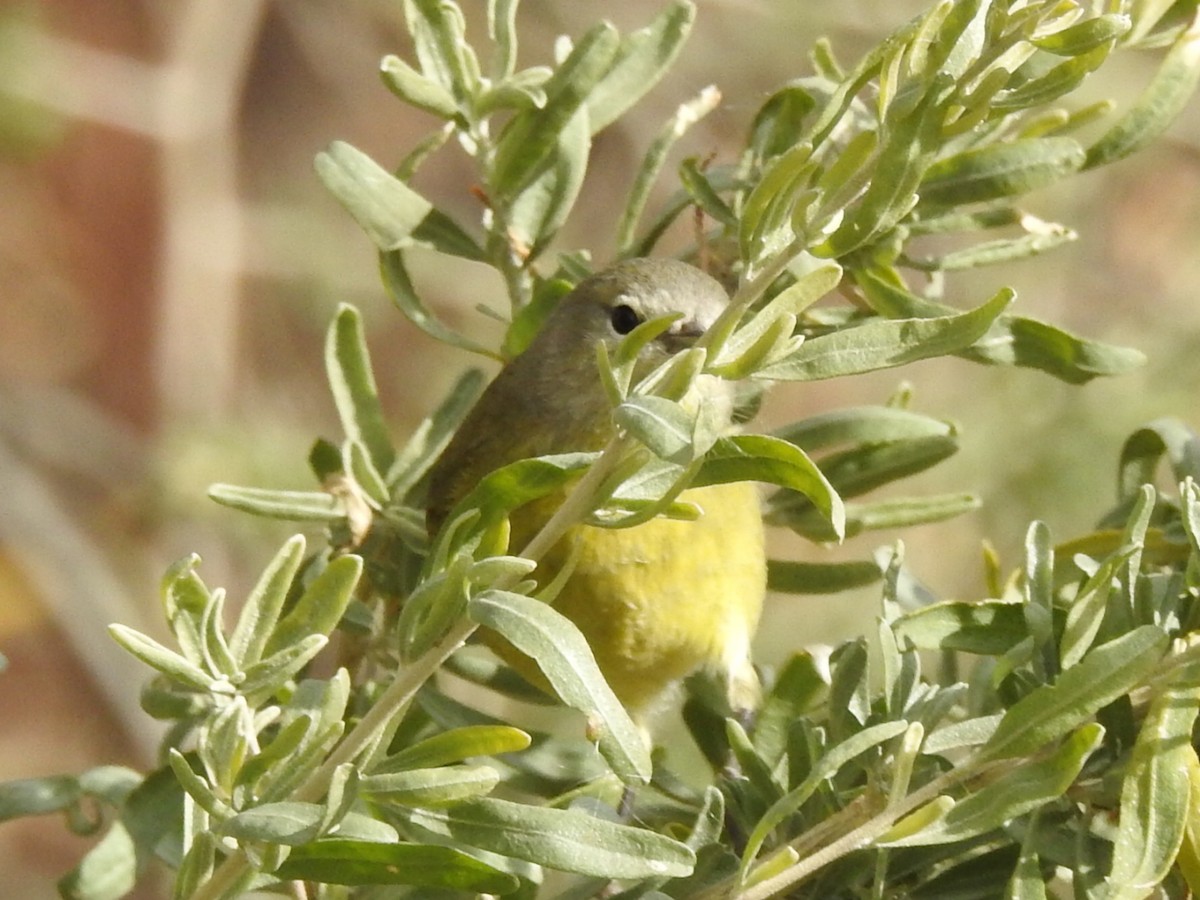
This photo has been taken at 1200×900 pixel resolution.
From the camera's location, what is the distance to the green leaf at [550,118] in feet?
4.56

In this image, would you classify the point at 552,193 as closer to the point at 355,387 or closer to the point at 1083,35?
the point at 355,387

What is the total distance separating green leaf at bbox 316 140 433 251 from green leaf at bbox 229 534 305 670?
47 cm

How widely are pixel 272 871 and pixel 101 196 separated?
5.58 metres

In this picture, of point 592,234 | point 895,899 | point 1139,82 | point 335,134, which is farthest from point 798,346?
point 335,134

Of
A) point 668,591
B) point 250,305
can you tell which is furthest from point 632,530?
point 250,305

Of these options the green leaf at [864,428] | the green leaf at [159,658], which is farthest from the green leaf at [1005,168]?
the green leaf at [159,658]

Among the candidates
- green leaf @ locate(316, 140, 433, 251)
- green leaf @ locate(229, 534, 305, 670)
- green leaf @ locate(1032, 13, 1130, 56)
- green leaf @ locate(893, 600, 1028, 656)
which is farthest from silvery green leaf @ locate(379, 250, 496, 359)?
green leaf @ locate(1032, 13, 1130, 56)

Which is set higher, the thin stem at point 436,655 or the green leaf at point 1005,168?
the green leaf at point 1005,168

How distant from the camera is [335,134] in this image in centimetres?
600

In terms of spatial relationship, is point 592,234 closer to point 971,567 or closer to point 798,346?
point 971,567

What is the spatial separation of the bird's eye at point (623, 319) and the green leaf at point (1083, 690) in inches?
36.3

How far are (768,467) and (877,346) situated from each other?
104 millimetres

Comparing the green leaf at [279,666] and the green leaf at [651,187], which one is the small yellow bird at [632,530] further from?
the green leaf at [279,666]

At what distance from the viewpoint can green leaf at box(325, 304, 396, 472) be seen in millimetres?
1495
